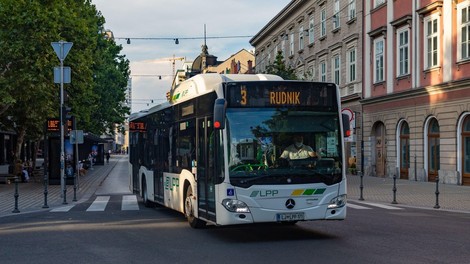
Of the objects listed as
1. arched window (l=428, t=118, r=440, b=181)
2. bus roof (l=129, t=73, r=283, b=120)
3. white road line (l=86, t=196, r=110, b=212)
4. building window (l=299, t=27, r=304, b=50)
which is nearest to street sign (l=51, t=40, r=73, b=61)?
white road line (l=86, t=196, r=110, b=212)

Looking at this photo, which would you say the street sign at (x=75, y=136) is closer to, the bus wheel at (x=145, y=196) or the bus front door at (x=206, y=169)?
the bus wheel at (x=145, y=196)

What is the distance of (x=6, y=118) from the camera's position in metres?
31.2

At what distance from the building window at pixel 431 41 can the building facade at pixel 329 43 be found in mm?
5024

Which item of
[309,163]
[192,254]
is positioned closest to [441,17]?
[309,163]

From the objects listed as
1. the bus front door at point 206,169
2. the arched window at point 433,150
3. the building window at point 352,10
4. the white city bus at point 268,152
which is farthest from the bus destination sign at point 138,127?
the building window at point 352,10

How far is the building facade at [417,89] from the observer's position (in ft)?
86.1

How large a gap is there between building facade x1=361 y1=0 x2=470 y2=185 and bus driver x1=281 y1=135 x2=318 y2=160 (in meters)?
17.4

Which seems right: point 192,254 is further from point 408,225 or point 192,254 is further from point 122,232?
point 408,225

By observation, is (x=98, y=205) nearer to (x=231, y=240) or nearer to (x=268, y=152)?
(x=231, y=240)

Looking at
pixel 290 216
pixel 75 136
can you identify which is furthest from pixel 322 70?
pixel 290 216

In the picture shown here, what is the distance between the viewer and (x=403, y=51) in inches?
1231

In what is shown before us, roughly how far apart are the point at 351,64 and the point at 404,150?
8433 mm

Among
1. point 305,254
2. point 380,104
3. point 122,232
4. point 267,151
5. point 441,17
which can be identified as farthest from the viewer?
point 380,104

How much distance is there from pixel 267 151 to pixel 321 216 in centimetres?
140
